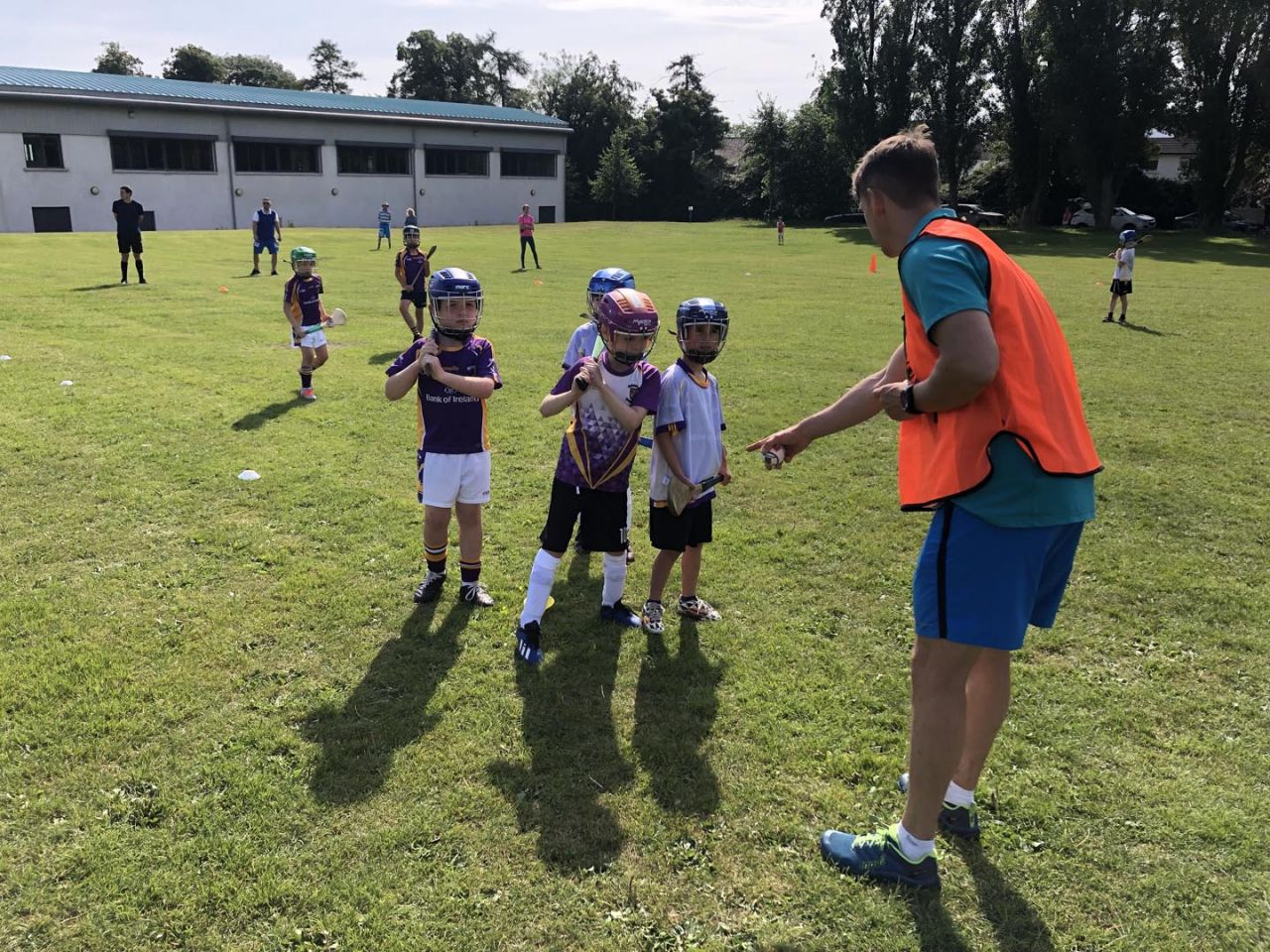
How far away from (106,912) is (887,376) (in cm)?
336

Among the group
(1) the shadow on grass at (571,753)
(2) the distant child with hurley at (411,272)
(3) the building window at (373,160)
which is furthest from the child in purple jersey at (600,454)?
(3) the building window at (373,160)

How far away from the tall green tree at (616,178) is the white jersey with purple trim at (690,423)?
6001cm

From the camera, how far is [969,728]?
127 inches

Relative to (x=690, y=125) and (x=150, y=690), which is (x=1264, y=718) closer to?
(x=150, y=690)

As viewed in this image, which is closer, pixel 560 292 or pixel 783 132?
pixel 560 292

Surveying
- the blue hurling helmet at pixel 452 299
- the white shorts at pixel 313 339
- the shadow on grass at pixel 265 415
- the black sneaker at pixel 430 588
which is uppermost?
the blue hurling helmet at pixel 452 299

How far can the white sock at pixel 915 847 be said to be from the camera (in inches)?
119

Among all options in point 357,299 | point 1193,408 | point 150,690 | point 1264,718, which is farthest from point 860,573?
point 357,299

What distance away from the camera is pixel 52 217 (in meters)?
41.1

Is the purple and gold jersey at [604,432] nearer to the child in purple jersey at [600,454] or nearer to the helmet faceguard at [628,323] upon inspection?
the child in purple jersey at [600,454]

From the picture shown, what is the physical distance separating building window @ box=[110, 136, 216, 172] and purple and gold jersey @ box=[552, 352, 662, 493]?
4808cm

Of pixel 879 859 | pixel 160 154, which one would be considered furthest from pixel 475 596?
pixel 160 154

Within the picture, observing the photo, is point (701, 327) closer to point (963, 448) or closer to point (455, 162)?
point (963, 448)

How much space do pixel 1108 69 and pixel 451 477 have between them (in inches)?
1770
